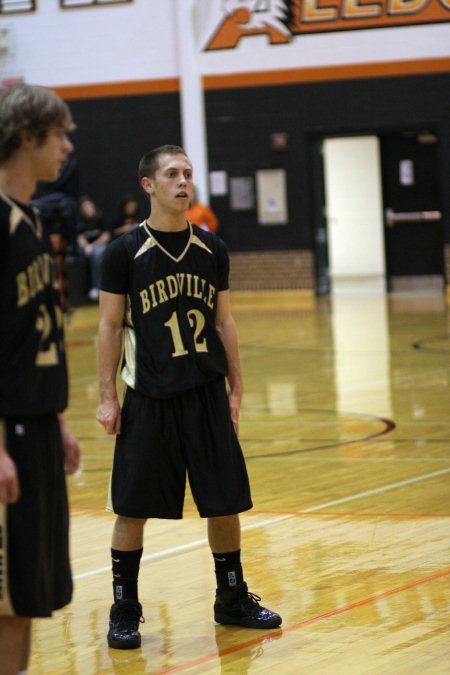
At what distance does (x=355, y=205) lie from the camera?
2303 cm

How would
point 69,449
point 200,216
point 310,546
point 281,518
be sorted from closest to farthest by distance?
point 69,449 < point 310,546 < point 281,518 < point 200,216

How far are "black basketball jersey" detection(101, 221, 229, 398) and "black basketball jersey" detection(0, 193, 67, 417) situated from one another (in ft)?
3.99

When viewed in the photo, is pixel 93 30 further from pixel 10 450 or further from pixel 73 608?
pixel 10 450

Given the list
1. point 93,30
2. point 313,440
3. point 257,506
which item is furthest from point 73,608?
point 93,30

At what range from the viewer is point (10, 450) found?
306 cm

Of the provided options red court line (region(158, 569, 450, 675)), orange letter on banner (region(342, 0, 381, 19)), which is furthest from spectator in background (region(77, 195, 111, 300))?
red court line (region(158, 569, 450, 675))

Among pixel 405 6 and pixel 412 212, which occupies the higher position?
pixel 405 6

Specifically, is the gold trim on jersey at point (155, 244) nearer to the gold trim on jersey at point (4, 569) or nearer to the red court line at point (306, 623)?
the red court line at point (306, 623)

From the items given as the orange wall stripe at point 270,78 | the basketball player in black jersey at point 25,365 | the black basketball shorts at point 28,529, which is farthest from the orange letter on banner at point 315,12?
the black basketball shorts at point 28,529

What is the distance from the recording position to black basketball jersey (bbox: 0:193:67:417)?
9.97 ft

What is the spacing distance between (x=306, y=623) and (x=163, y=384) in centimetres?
98

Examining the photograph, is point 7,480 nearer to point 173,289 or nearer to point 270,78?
point 173,289

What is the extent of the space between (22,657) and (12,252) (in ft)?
3.33

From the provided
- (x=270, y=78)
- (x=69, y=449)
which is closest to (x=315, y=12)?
(x=270, y=78)
